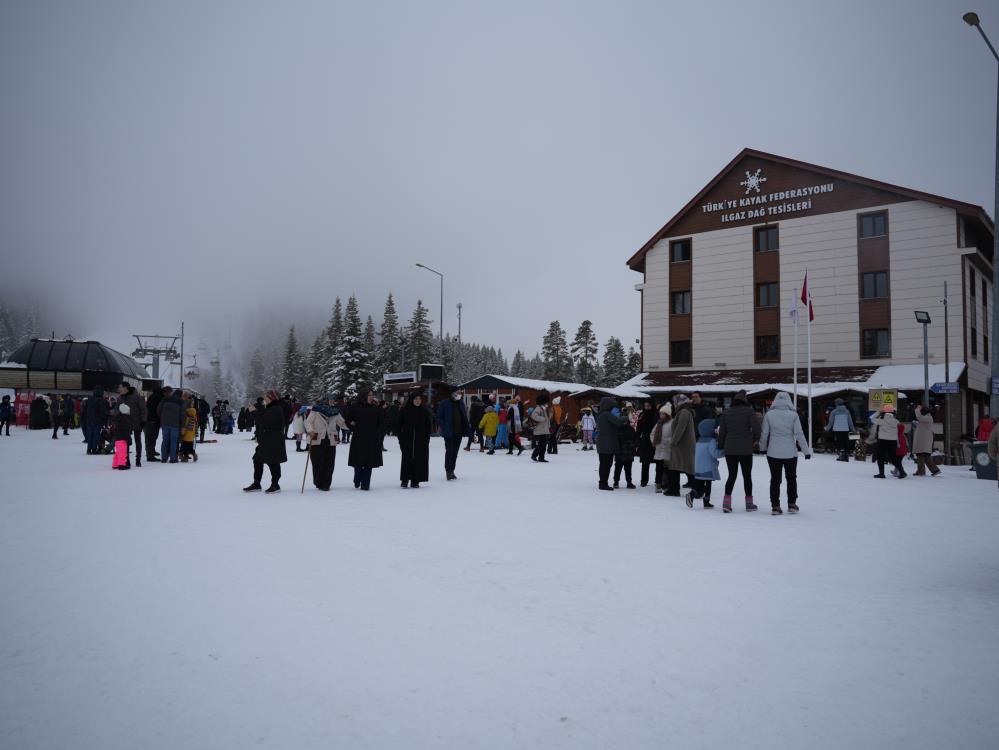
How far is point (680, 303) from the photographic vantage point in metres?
36.3

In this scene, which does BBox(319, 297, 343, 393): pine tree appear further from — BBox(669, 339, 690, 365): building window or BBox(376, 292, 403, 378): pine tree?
BBox(669, 339, 690, 365): building window

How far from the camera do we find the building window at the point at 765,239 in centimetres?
3350

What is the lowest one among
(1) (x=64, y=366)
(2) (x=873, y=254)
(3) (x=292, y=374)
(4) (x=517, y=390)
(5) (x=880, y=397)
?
(5) (x=880, y=397)

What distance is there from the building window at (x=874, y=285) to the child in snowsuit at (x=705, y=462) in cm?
2578

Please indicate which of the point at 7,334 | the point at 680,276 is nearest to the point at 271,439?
the point at 680,276

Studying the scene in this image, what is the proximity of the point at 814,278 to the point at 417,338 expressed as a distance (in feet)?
154

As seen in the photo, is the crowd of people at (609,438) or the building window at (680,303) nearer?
the crowd of people at (609,438)

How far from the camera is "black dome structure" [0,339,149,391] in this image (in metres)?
45.6

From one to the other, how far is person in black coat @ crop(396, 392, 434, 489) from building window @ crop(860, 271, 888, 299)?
2735cm

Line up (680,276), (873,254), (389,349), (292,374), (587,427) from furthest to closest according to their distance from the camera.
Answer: (292,374) → (389,349) → (680,276) → (873,254) → (587,427)

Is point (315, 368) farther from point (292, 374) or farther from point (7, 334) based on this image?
point (7, 334)

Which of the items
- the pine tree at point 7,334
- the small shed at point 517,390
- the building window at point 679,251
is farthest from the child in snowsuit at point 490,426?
the pine tree at point 7,334

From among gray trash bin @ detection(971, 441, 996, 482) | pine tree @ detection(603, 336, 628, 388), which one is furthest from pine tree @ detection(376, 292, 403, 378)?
gray trash bin @ detection(971, 441, 996, 482)

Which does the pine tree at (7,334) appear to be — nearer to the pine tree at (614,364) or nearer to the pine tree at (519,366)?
the pine tree at (519,366)
